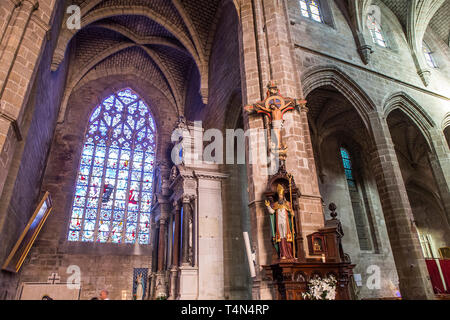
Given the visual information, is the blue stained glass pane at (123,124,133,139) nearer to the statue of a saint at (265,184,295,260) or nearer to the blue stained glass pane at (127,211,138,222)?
the blue stained glass pane at (127,211,138,222)

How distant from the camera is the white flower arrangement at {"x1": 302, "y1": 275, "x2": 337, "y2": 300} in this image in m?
5.12

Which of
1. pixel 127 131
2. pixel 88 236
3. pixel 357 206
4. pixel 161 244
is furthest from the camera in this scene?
pixel 127 131

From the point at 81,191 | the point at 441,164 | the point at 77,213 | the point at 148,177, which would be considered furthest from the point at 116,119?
the point at 441,164

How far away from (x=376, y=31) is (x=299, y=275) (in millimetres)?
11638

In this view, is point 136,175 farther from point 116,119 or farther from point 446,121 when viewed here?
point 446,121

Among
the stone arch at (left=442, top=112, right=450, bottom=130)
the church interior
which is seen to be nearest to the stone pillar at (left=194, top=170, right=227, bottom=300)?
the church interior

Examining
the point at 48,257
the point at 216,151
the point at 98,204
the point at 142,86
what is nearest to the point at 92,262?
the point at 48,257

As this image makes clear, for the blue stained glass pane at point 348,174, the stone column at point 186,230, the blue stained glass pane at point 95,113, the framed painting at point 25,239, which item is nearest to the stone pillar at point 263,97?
the stone column at point 186,230

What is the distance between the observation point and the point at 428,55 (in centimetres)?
1441

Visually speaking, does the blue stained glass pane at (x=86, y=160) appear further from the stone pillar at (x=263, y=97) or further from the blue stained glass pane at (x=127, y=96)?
the stone pillar at (x=263, y=97)

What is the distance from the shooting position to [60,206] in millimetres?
11984

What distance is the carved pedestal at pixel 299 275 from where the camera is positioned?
17.4 feet
